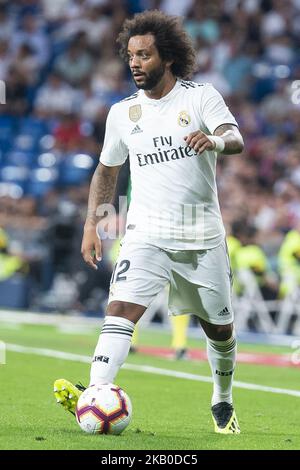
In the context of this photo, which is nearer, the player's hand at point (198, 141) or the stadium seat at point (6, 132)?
the player's hand at point (198, 141)

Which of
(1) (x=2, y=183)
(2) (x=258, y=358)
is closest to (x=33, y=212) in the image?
(1) (x=2, y=183)

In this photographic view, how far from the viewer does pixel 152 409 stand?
28.5ft

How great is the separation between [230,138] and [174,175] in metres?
0.53

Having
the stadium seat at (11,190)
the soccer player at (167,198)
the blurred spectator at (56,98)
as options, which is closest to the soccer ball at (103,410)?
the soccer player at (167,198)

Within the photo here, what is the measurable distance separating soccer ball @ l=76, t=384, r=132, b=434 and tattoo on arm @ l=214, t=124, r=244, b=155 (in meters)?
1.53

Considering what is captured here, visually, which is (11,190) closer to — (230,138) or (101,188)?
(101,188)

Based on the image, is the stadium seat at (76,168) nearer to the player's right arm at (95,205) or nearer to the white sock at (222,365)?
the player's right arm at (95,205)

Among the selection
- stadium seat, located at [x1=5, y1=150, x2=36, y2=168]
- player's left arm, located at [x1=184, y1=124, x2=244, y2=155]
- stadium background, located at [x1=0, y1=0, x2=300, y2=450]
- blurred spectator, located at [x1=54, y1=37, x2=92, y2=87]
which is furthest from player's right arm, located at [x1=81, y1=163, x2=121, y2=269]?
blurred spectator, located at [x1=54, y1=37, x2=92, y2=87]

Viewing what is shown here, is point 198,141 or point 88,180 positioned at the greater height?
point 88,180

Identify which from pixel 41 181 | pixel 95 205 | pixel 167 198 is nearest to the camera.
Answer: pixel 167 198

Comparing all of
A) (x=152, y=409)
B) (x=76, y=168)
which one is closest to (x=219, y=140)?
(x=152, y=409)

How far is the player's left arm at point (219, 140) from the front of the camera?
6430 mm
